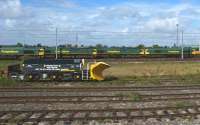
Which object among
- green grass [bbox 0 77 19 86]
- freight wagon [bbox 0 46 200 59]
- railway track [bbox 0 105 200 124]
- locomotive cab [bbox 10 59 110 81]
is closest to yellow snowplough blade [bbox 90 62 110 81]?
locomotive cab [bbox 10 59 110 81]

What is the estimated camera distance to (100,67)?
2900cm

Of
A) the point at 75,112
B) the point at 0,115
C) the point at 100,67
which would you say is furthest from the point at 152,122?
the point at 100,67

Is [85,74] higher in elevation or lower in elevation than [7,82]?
higher

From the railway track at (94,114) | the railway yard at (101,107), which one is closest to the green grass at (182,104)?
the railway yard at (101,107)

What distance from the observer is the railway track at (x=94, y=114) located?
44.9 feet

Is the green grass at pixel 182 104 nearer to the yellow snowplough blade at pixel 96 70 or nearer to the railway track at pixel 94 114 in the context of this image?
the railway track at pixel 94 114

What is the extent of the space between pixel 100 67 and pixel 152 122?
1574 centimetres

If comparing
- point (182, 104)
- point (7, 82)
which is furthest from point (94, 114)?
point (7, 82)

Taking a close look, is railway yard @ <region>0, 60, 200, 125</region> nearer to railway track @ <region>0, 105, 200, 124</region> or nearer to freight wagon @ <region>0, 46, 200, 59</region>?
railway track @ <region>0, 105, 200, 124</region>

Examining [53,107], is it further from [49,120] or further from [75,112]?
[49,120]

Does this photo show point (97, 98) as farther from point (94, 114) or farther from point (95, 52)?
point (95, 52)

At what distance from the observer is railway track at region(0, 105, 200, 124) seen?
13.7 m

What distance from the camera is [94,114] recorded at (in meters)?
14.8

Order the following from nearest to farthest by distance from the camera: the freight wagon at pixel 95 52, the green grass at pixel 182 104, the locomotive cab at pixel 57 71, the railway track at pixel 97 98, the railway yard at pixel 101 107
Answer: the railway yard at pixel 101 107
the green grass at pixel 182 104
the railway track at pixel 97 98
the locomotive cab at pixel 57 71
the freight wagon at pixel 95 52
